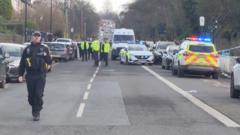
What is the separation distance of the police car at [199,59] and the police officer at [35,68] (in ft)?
57.7

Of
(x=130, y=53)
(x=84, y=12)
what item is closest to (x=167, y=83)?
(x=130, y=53)

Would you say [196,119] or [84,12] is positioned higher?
[84,12]

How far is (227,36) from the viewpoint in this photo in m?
53.2

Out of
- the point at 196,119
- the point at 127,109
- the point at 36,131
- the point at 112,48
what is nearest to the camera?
the point at 36,131

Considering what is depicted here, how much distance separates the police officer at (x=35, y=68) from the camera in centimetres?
1365

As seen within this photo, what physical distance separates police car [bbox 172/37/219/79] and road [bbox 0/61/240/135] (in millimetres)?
6860

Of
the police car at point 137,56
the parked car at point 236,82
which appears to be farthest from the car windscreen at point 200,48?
the police car at point 137,56

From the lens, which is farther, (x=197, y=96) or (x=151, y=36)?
(x=151, y=36)

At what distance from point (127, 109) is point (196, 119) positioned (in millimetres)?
2245

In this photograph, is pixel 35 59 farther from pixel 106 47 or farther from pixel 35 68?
pixel 106 47

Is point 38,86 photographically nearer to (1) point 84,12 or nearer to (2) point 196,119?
(2) point 196,119

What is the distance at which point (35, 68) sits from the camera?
13656mm

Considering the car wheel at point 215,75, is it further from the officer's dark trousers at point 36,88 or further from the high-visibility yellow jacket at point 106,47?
the officer's dark trousers at point 36,88

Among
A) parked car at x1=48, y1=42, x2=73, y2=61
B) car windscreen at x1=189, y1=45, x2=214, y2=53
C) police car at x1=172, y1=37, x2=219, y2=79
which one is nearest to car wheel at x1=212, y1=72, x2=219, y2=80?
police car at x1=172, y1=37, x2=219, y2=79
